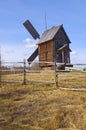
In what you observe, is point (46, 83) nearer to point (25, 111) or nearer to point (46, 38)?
point (25, 111)

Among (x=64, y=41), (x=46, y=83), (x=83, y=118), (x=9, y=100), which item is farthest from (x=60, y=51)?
(x=83, y=118)

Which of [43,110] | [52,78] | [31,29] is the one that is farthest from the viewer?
[31,29]

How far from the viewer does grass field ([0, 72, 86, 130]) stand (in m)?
9.01

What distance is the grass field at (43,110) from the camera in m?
9.01

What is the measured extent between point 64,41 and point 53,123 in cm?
2728

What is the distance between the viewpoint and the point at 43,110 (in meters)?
10.3

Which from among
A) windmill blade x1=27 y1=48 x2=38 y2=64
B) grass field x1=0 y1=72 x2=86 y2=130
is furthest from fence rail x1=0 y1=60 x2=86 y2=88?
windmill blade x1=27 y1=48 x2=38 y2=64

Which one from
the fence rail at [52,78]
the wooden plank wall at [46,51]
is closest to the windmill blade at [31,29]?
the wooden plank wall at [46,51]

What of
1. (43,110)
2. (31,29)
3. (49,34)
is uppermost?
(31,29)

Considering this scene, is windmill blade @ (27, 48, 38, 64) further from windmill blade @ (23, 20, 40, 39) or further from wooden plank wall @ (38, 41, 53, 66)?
windmill blade @ (23, 20, 40, 39)

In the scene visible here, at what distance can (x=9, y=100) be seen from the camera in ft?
39.9

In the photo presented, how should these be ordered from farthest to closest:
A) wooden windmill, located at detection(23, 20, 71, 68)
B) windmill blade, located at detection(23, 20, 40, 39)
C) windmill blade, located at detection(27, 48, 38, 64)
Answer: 1. windmill blade, located at detection(23, 20, 40, 39)
2. windmill blade, located at detection(27, 48, 38, 64)
3. wooden windmill, located at detection(23, 20, 71, 68)

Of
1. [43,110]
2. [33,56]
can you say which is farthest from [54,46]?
[43,110]

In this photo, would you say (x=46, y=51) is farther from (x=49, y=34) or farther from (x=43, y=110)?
(x=43, y=110)
